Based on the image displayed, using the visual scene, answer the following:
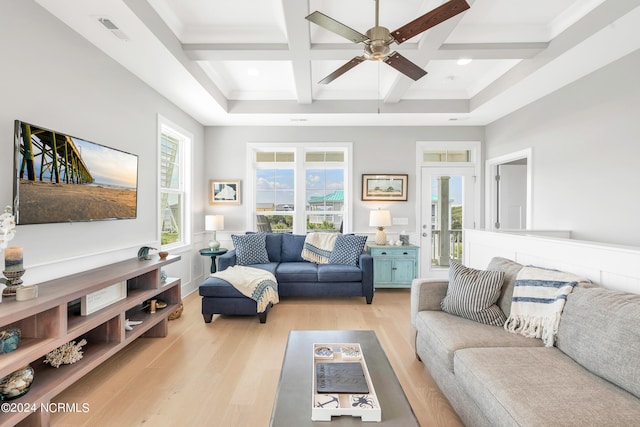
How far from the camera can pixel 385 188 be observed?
200 inches

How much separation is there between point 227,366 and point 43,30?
281 cm

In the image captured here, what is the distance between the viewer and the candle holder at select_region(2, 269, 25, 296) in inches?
67.3

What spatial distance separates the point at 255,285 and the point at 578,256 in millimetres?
2834

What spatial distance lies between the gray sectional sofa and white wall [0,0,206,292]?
2.81 m

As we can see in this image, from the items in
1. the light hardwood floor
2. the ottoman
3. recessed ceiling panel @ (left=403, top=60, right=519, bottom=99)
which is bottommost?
the light hardwood floor

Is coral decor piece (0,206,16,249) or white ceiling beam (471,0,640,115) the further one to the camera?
white ceiling beam (471,0,640,115)

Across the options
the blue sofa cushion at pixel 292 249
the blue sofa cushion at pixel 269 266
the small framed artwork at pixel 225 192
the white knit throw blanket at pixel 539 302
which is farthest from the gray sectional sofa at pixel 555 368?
the small framed artwork at pixel 225 192

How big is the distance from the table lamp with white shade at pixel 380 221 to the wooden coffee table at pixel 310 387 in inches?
107

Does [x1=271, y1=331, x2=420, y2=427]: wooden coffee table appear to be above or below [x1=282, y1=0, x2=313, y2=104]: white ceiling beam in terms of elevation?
below

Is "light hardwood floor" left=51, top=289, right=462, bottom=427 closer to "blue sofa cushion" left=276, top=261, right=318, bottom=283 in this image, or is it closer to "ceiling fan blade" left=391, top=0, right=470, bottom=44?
"blue sofa cushion" left=276, top=261, right=318, bottom=283

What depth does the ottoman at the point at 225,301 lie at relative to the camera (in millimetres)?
3256

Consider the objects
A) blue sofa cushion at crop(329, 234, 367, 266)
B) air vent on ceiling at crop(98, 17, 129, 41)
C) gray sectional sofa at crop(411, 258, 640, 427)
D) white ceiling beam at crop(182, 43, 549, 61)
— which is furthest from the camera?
blue sofa cushion at crop(329, 234, 367, 266)

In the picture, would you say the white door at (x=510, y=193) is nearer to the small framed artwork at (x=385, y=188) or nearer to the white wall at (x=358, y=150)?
the white wall at (x=358, y=150)

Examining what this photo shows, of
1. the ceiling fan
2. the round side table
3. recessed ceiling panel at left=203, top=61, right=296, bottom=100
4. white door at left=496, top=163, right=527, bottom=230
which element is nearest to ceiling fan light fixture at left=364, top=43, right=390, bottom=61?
the ceiling fan
